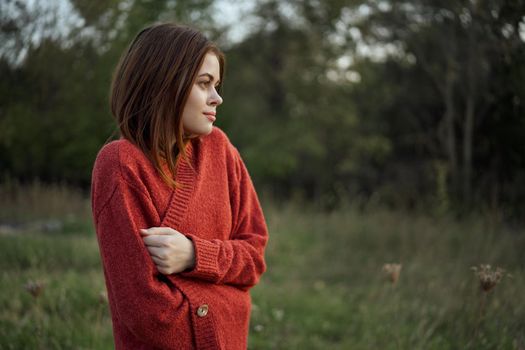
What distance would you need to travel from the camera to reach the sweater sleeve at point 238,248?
162cm

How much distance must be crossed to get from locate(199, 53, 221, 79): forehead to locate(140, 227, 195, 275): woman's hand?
57 cm

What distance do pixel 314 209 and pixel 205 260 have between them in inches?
293

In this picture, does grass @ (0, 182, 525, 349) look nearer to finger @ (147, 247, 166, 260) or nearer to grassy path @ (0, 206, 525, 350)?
grassy path @ (0, 206, 525, 350)

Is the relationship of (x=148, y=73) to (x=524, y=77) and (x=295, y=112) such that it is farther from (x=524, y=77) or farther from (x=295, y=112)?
(x=295, y=112)

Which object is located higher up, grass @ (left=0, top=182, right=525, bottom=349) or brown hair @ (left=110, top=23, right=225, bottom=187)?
brown hair @ (left=110, top=23, right=225, bottom=187)

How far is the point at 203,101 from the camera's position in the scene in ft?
5.61

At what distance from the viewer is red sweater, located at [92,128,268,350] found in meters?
1.51

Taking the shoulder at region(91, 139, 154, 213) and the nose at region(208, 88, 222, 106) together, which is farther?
the nose at region(208, 88, 222, 106)

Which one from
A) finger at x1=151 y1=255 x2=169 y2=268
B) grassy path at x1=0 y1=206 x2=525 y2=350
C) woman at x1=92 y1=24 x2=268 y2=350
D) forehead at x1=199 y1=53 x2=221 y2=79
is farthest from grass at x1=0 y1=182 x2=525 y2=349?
forehead at x1=199 y1=53 x2=221 y2=79

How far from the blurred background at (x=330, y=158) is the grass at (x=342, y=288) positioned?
0.02 m

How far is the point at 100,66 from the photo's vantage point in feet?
29.1

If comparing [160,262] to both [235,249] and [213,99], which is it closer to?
[235,249]

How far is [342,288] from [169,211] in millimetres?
3729

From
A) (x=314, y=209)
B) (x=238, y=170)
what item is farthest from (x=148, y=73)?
(x=314, y=209)
